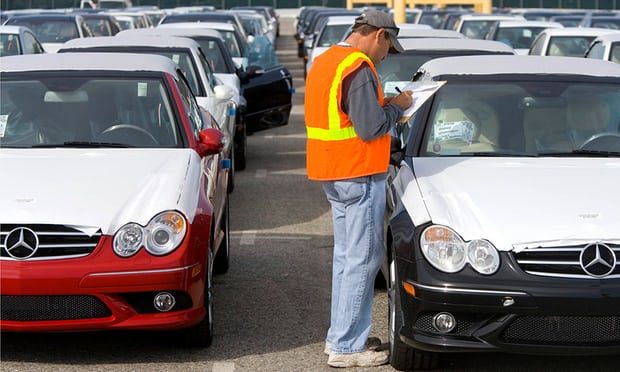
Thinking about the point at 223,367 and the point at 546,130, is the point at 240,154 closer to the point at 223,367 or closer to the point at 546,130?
the point at 546,130

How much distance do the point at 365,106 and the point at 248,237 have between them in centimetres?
443

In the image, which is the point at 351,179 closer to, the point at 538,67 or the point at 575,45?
the point at 538,67

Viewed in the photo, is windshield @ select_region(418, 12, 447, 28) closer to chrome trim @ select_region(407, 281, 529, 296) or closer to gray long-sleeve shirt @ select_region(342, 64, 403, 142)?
gray long-sleeve shirt @ select_region(342, 64, 403, 142)

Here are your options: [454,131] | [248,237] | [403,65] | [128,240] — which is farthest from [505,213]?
[403,65]

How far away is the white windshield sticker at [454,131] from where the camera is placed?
7672mm

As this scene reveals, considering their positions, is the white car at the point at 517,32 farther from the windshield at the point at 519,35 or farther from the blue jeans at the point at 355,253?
the blue jeans at the point at 355,253

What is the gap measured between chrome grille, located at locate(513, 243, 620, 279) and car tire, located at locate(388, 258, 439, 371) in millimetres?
662

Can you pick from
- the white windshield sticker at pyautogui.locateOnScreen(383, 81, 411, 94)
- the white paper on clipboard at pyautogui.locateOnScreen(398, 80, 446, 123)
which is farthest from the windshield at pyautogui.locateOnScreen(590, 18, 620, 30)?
the white paper on clipboard at pyautogui.locateOnScreen(398, 80, 446, 123)

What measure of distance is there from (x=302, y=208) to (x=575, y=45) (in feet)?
26.6

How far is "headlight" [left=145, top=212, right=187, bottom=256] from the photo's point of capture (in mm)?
6621

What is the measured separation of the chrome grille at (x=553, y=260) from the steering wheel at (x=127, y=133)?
8.65 ft

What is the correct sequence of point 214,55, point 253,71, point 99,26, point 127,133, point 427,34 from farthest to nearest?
point 99,26
point 214,55
point 253,71
point 427,34
point 127,133

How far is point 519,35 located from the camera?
23016 mm

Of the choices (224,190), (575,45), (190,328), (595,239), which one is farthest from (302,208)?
(575,45)
